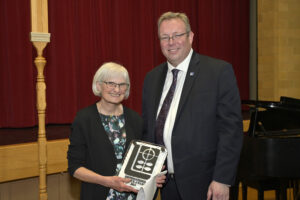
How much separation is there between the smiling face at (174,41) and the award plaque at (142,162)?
0.49 metres

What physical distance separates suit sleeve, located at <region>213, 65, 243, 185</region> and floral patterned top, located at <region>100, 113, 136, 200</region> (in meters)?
0.50

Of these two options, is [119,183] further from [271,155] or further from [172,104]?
[271,155]

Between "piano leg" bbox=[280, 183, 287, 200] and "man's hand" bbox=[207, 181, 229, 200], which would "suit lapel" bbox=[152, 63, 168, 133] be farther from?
"piano leg" bbox=[280, 183, 287, 200]

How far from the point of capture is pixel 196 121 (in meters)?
1.76

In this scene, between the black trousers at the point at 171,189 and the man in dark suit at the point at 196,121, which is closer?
the man in dark suit at the point at 196,121

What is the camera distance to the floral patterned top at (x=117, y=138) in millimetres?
1898

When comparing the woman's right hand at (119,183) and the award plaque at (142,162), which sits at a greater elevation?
the award plaque at (142,162)

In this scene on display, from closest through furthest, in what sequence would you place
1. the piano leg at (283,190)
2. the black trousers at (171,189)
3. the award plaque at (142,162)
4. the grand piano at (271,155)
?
the award plaque at (142,162)
the black trousers at (171,189)
the grand piano at (271,155)
the piano leg at (283,190)

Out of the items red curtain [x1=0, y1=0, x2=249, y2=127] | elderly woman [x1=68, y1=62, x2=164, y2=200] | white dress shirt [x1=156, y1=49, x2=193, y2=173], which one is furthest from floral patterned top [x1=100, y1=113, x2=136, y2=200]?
red curtain [x1=0, y1=0, x2=249, y2=127]

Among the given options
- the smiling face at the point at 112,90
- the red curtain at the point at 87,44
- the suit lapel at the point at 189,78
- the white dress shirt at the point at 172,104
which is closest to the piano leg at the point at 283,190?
the white dress shirt at the point at 172,104

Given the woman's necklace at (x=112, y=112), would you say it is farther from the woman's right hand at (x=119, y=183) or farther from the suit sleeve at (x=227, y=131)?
the suit sleeve at (x=227, y=131)

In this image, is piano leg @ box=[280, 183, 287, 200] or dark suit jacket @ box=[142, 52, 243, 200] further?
piano leg @ box=[280, 183, 287, 200]

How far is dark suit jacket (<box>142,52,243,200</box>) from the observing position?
1.72 metres

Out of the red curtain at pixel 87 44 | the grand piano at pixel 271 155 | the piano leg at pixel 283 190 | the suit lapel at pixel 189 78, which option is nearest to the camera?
the suit lapel at pixel 189 78
